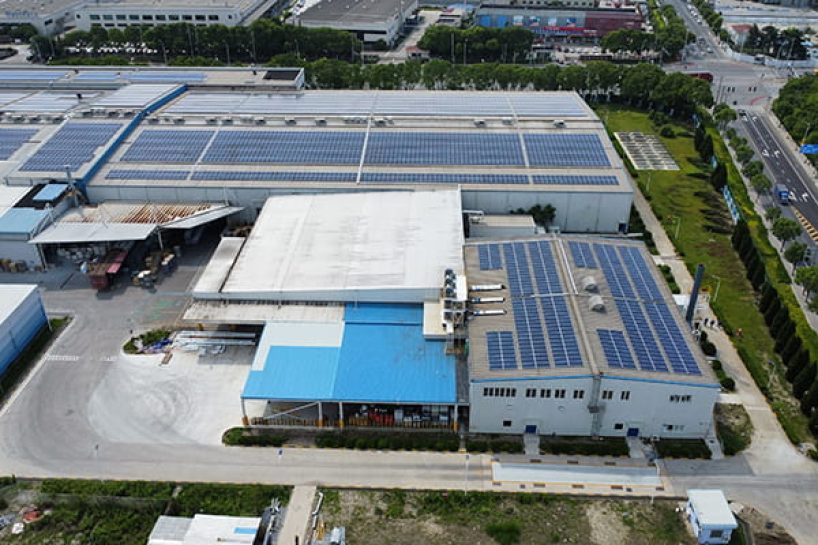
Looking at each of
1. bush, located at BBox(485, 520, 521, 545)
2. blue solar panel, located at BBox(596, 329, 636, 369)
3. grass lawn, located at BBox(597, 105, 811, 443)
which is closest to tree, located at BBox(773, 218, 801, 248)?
grass lawn, located at BBox(597, 105, 811, 443)

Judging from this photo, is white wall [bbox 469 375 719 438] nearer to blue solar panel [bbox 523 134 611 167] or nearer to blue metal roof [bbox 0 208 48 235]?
blue solar panel [bbox 523 134 611 167]

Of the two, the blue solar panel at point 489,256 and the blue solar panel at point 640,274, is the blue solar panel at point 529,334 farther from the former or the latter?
the blue solar panel at point 640,274

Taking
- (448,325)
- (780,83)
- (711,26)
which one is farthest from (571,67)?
(448,325)

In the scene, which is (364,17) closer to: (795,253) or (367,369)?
(795,253)

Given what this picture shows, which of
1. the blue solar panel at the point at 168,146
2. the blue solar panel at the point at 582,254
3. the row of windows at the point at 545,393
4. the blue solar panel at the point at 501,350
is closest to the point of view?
the row of windows at the point at 545,393

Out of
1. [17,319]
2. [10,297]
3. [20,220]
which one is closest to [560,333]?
[17,319]

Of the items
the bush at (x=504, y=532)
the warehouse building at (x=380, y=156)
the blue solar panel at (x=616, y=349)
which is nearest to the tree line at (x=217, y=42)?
the warehouse building at (x=380, y=156)
